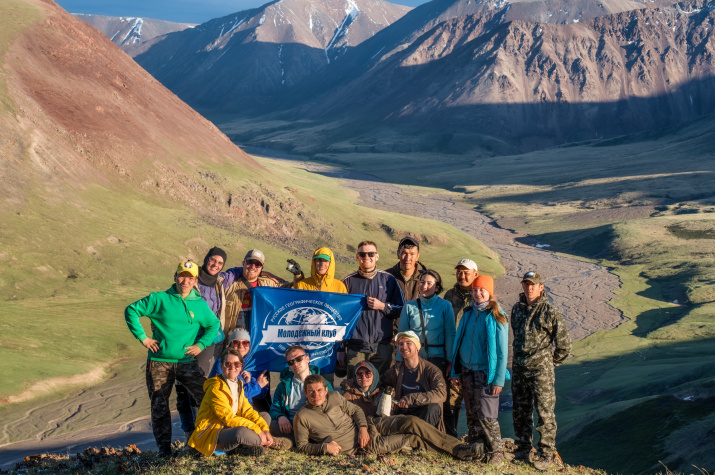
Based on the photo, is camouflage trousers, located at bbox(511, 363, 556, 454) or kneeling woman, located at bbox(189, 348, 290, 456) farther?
camouflage trousers, located at bbox(511, 363, 556, 454)

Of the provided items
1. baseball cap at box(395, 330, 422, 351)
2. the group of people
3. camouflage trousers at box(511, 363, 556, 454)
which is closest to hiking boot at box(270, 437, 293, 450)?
the group of people

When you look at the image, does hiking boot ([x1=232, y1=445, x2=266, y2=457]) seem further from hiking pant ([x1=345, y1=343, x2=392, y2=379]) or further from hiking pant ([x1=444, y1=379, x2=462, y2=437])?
hiking pant ([x1=444, y1=379, x2=462, y2=437])

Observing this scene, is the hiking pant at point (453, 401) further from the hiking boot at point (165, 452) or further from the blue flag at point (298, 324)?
the hiking boot at point (165, 452)

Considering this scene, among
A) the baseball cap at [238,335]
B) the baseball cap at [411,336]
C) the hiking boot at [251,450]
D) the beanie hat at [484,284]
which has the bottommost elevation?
the hiking boot at [251,450]

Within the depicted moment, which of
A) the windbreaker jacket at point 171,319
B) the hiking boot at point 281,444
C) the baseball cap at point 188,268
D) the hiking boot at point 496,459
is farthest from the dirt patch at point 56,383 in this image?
the hiking boot at point 496,459

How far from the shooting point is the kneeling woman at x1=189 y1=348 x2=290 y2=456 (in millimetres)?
9234

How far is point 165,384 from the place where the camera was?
381 inches

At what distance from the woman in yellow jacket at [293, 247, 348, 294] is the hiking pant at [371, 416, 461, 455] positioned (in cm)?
242

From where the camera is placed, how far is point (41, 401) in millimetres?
20172

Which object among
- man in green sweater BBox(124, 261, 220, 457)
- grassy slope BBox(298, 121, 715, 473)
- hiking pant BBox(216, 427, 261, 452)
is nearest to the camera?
hiking pant BBox(216, 427, 261, 452)

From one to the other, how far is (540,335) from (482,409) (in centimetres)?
146

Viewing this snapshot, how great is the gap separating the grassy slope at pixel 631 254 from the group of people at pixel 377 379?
4.62 metres

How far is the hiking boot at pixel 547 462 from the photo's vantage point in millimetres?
9805

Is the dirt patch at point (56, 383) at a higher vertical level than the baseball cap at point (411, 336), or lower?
lower
